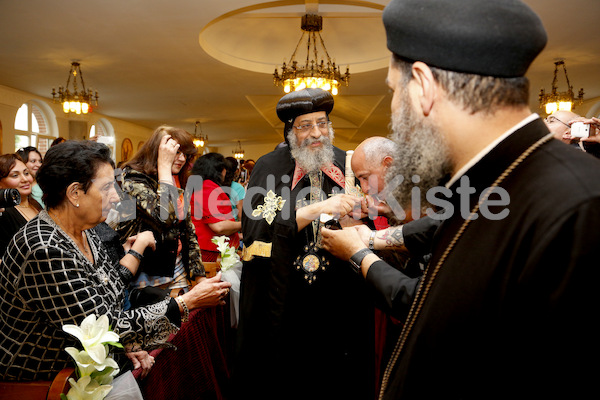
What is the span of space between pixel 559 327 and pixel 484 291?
0.50 ft

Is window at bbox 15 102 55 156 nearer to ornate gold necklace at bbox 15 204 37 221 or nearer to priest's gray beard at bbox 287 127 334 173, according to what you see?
ornate gold necklace at bbox 15 204 37 221

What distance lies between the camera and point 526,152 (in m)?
0.91

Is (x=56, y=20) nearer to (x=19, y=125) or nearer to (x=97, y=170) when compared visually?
(x=97, y=170)

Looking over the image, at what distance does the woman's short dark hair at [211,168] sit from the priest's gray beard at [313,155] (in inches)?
97.1

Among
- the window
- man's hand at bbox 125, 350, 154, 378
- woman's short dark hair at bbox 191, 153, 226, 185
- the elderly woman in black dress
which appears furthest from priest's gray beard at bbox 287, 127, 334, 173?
the window

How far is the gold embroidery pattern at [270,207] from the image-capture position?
2.63 meters

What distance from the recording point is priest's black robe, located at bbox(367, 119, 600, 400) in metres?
0.74

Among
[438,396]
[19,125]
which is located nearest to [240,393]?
[438,396]

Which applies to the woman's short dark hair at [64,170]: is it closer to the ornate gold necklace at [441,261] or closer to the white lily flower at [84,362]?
the white lily flower at [84,362]

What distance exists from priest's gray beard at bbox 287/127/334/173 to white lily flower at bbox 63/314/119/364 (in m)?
1.49

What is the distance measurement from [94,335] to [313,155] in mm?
→ 1577

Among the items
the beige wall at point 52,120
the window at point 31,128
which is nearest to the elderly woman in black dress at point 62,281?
the beige wall at point 52,120

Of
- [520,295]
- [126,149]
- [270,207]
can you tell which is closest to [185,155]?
[270,207]

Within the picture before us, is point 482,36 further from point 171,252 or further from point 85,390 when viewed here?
point 171,252
